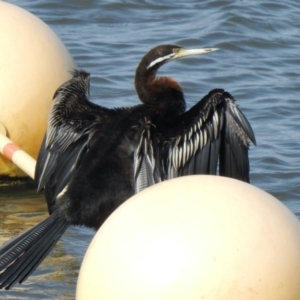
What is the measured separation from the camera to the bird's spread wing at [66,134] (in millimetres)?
5641

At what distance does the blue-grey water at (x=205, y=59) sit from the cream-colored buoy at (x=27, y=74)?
596mm

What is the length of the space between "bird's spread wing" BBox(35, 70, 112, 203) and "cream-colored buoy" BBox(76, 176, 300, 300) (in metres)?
1.74

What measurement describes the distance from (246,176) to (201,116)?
50 cm

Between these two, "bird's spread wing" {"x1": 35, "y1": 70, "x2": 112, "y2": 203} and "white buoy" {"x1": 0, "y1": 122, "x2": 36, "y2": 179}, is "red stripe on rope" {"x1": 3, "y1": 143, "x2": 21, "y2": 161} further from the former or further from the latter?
"bird's spread wing" {"x1": 35, "y1": 70, "x2": 112, "y2": 203}

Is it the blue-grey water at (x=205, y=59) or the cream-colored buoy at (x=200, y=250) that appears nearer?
the cream-colored buoy at (x=200, y=250)

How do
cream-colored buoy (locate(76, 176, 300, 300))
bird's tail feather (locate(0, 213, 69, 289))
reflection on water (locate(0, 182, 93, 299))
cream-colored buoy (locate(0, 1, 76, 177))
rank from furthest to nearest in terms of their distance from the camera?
1. cream-colored buoy (locate(0, 1, 76, 177))
2. reflection on water (locate(0, 182, 93, 299))
3. bird's tail feather (locate(0, 213, 69, 289))
4. cream-colored buoy (locate(76, 176, 300, 300))

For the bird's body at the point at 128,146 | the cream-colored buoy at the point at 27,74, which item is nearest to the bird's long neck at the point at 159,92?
the bird's body at the point at 128,146

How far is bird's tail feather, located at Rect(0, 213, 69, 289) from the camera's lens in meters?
4.61

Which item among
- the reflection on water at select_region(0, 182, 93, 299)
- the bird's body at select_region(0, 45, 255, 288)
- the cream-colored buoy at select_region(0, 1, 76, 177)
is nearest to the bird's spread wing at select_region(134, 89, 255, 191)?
the bird's body at select_region(0, 45, 255, 288)

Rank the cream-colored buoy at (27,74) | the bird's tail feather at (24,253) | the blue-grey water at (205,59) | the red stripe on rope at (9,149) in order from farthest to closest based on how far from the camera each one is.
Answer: the blue-grey water at (205,59) < the cream-colored buoy at (27,74) < the red stripe on rope at (9,149) < the bird's tail feather at (24,253)

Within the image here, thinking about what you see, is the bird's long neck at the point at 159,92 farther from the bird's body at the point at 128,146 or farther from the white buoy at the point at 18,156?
the white buoy at the point at 18,156

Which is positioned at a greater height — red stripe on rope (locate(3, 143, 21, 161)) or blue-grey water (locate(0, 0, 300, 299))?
red stripe on rope (locate(3, 143, 21, 161))

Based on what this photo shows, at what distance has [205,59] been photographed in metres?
11.1

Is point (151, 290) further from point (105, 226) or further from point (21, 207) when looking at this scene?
point (21, 207)
